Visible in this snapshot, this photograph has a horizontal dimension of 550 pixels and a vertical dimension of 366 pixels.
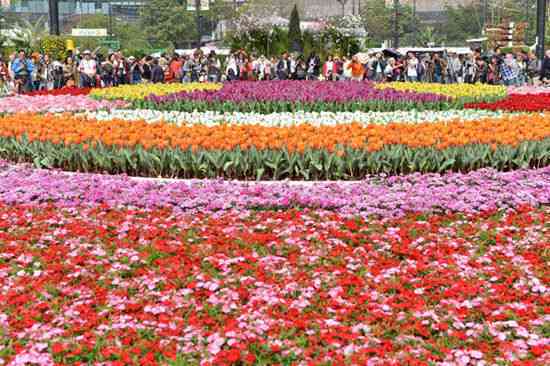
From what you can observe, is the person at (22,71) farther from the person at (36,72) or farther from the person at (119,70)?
the person at (119,70)

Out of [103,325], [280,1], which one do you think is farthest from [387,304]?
[280,1]

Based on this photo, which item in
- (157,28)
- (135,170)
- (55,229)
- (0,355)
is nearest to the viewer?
(0,355)

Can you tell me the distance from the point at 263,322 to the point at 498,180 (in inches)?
186

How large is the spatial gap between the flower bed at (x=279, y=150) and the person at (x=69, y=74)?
49.3ft

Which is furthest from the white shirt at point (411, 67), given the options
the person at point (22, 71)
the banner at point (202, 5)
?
the banner at point (202, 5)

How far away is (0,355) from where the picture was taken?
494 cm

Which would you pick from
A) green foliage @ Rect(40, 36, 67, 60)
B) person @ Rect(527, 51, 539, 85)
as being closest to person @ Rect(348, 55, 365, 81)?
person @ Rect(527, 51, 539, 85)

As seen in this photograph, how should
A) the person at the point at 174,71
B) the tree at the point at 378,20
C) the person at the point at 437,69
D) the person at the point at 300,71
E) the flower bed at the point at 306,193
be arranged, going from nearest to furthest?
1. the flower bed at the point at 306,193
2. the person at the point at 300,71
3. the person at the point at 174,71
4. the person at the point at 437,69
5. the tree at the point at 378,20

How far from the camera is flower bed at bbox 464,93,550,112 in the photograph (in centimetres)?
1573

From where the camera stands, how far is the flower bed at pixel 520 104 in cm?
1573

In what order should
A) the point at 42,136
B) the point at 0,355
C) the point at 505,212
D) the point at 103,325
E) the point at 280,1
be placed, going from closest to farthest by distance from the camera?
the point at 0,355 < the point at 103,325 < the point at 505,212 < the point at 42,136 < the point at 280,1

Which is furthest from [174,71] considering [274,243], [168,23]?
[168,23]

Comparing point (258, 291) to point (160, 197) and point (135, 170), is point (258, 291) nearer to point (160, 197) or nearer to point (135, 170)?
point (160, 197)

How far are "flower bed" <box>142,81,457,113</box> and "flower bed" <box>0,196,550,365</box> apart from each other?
28.8ft
